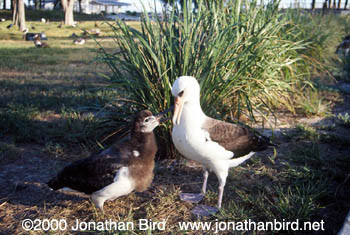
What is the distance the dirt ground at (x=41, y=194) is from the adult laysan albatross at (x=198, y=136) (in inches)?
22.0

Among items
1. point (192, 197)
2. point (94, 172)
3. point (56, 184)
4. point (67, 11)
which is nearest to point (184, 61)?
point (192, 197)

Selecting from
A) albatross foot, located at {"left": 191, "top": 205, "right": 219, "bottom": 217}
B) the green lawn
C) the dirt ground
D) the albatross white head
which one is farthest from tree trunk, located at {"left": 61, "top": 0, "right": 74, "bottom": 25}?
albatross foot, located at {"left": 191, "top": 205, "right": 219, "bottom": 217}

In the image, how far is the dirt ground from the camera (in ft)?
9.80

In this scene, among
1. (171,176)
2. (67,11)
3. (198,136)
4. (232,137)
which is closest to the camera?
(198,136)

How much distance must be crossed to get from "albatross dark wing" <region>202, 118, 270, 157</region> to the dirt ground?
746 millimetres

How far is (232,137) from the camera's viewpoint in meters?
3.21

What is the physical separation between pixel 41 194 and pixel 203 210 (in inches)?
68.1

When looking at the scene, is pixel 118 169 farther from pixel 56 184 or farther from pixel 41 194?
pixel 41 194

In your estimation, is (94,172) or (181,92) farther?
(181,92)

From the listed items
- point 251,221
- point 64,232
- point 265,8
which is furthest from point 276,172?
point 265,8

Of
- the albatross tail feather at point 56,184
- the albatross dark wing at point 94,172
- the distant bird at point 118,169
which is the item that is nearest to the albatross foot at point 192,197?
the distant bird at point 118,169

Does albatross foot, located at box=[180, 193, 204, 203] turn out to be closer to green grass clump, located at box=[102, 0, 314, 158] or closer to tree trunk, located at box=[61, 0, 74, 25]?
green grass clump, located at box=[102, 0, 314, 158]

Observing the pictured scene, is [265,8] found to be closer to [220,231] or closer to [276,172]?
[276,172]

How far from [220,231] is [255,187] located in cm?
85
